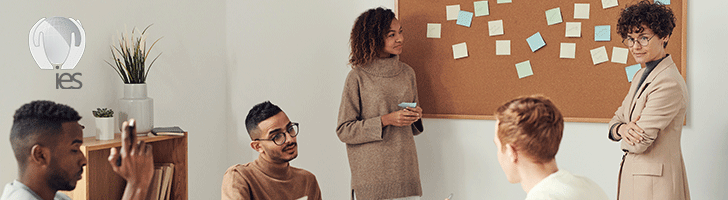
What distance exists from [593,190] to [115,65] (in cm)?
224

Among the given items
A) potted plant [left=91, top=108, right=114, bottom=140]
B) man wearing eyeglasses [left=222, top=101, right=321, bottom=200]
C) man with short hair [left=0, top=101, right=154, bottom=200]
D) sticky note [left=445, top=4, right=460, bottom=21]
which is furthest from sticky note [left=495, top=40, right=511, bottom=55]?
man with short hair [left=0, top=101, right=154, bottom=200]

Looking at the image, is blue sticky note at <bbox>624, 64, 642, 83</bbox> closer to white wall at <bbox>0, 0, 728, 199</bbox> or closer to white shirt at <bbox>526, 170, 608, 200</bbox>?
white wall at <bbox>0, 0, 728, 199</bbox>

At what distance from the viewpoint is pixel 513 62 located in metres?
2.88

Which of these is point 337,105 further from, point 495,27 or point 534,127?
point 534,127

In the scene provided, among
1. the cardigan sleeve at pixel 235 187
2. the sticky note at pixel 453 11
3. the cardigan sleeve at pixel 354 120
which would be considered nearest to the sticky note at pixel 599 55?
the sticky note at pixel 453 11

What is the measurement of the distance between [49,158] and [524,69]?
7.62 ft

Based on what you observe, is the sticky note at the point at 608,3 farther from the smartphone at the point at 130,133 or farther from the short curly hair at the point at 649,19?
the smartphone at the point at 130,133

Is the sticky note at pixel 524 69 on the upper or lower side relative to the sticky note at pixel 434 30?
lower

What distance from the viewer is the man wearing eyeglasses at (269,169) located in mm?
1653

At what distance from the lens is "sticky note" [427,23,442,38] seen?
2994mm

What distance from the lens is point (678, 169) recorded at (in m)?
2.12

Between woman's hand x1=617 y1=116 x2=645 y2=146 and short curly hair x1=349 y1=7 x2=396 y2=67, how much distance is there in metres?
1.19

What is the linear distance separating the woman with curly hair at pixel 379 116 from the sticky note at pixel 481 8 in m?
0.49

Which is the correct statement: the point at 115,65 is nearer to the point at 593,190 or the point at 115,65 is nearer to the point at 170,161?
the point at 170,161
